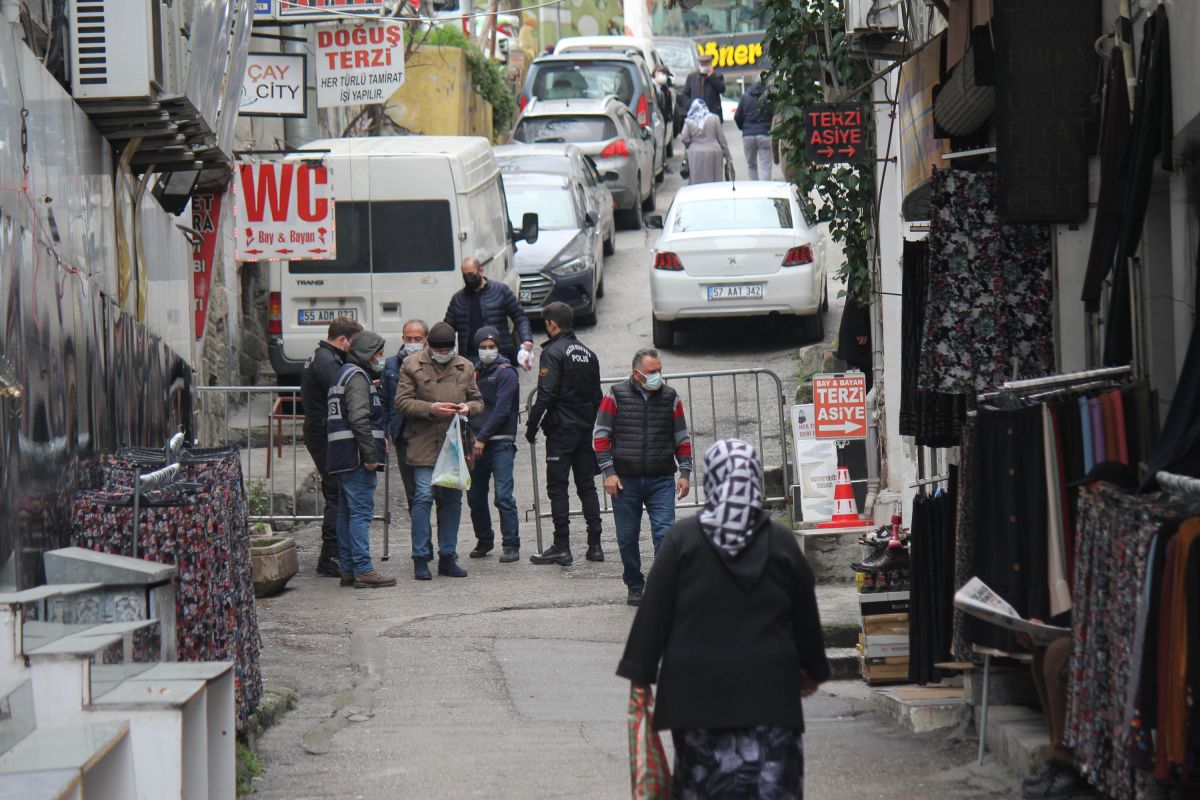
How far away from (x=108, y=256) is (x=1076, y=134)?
5184 millimetres

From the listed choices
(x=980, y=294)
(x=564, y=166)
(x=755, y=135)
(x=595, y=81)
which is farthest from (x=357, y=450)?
(x=595, y=81)

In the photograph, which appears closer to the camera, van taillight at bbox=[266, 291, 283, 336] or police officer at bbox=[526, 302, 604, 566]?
police officer at bbox=[526, 302, 604, 566]

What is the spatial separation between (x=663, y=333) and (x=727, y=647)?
16.1 m

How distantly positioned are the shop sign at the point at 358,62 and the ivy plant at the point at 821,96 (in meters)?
5.78

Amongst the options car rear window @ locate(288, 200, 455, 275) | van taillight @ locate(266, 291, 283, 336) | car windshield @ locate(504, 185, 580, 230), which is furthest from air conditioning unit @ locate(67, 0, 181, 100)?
car windshield @ locate(504, 185, 580, 230)

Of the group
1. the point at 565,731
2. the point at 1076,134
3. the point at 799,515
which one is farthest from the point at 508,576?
the point at 1076,134

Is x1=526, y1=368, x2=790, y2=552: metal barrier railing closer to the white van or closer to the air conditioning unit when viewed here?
the white van

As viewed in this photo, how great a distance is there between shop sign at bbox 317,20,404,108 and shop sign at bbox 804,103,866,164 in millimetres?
6997

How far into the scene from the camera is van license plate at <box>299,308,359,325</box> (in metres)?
18.9

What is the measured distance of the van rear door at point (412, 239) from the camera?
60.7 ft

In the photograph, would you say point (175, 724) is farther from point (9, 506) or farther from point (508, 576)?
point (508, 576)

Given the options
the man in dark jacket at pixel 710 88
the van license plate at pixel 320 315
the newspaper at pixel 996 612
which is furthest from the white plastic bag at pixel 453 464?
the man in dark jacket at pixel 710 88

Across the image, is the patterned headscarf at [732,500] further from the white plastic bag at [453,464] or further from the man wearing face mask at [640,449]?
the white plastic bag at [453,464]

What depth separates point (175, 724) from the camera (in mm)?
6008
